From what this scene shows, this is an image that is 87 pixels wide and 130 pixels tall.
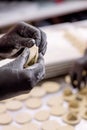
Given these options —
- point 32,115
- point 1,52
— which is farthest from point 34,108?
point 1,52

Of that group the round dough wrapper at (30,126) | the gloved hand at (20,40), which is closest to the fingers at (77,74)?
the round dough wrapper at (30,126)

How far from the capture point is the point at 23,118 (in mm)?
930

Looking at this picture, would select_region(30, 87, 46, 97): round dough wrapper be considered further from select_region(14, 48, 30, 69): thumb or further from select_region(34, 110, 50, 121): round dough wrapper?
select_region(14, 48, 30, 69): thumb

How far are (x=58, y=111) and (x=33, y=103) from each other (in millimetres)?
90

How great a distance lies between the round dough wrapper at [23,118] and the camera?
92cm

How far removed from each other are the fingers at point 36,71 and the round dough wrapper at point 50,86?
1.43 ft

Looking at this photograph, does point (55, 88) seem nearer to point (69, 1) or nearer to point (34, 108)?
point (34, 108)

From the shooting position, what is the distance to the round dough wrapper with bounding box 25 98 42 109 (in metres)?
0.98

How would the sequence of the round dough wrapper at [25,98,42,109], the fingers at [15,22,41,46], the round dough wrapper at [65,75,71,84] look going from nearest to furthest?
1. the fingers at [15,22,41,46]
2. the round dough wrapper at [25,98,42,109]
3. the round dough wrapper at [65,75,71,84]

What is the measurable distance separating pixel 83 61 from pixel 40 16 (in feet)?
3.54

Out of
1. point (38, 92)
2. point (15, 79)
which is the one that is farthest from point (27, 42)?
point (38, 92)

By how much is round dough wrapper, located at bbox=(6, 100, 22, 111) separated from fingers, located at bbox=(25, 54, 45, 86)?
0.38m

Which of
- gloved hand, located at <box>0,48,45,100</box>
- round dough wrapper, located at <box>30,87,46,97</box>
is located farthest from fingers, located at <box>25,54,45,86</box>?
round dough wrapper, located at <box>30,87,46,97</box>

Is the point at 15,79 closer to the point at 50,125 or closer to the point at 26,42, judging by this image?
the point at 26,42
